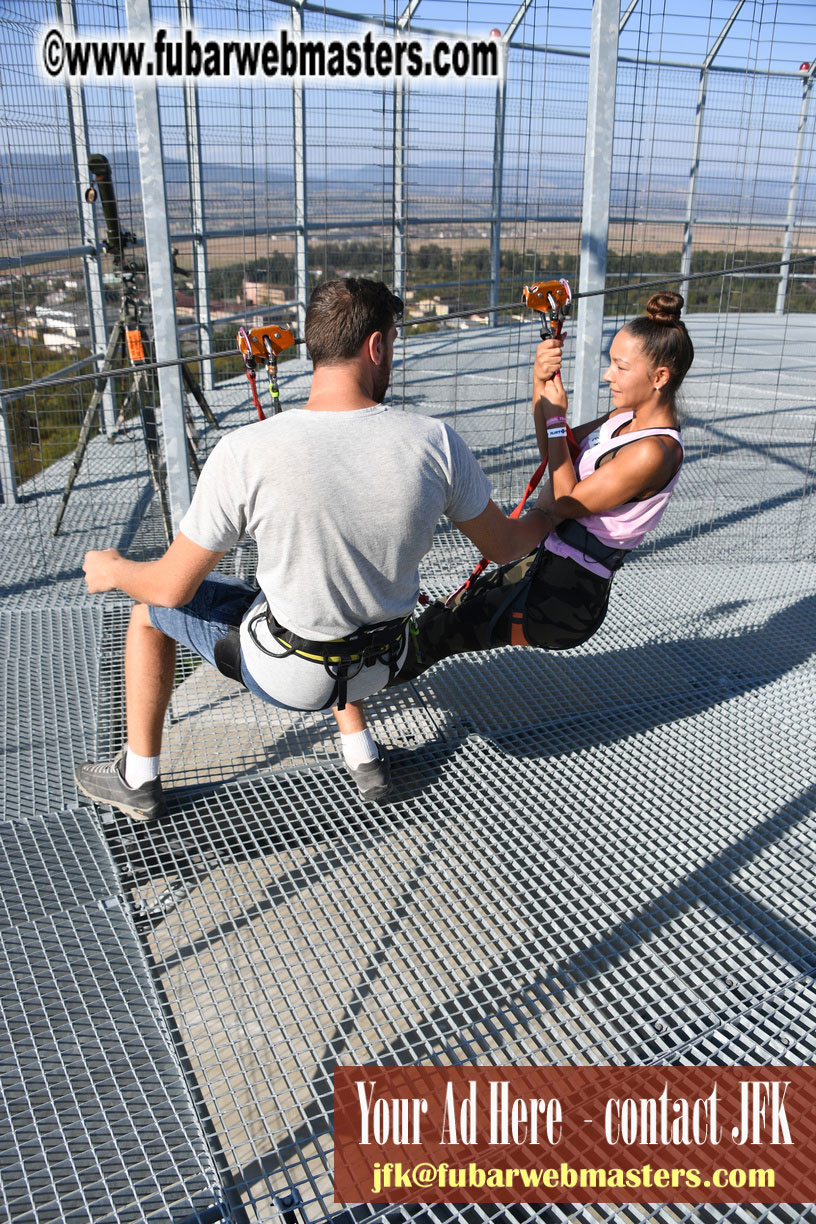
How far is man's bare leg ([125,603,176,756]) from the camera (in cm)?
221

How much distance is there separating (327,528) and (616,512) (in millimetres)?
922

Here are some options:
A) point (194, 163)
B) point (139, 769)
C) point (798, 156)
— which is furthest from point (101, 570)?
point (798, 156)

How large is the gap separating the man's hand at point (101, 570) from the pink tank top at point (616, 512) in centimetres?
115

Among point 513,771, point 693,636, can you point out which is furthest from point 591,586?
point 693,636

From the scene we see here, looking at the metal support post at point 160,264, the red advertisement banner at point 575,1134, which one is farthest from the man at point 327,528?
the metal support post at point 160,264

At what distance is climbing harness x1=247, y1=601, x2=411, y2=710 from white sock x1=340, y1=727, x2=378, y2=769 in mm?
267

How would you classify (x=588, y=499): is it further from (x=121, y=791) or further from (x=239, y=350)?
(x=121, y=791)

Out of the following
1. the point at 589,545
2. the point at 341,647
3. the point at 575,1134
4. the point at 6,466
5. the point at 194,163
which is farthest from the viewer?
the point at 6,466

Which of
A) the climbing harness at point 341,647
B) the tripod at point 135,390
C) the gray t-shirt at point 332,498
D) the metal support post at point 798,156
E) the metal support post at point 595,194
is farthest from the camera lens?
the metal support post at point 798,156

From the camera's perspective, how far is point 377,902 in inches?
80.8

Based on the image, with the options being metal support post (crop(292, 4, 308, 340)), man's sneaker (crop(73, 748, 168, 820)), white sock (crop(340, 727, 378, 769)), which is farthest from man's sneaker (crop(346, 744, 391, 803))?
metal support post (crop(292, 4, 308, 340))

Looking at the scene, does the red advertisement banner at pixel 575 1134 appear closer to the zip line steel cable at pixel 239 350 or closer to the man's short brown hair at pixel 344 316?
the man's short brown hair at pixel 344 316

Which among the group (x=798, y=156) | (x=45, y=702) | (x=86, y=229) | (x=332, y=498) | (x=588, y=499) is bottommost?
(x=45, y=702)

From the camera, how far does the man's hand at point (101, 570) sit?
200cm
